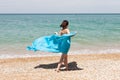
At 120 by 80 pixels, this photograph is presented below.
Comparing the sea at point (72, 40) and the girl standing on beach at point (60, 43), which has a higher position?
the girl standing on beach at point (60, 43)

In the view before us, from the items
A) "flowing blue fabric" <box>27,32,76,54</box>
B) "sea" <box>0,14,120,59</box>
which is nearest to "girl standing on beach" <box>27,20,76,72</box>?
"flowing blue fabric" <box>27,32,76,54</box>

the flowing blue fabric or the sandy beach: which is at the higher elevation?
the flowing blue fabric

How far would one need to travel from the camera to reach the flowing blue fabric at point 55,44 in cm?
→ 1037

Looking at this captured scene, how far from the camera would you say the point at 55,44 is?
11.0 m

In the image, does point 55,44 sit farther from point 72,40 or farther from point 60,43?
point 72,40

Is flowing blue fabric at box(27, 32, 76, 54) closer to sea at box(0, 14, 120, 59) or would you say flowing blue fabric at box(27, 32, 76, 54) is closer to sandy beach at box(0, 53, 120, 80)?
sandy beach at box(0, 53, 120, 80)

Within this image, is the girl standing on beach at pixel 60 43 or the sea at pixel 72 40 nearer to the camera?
the girl standing on beach at pixel 60 43

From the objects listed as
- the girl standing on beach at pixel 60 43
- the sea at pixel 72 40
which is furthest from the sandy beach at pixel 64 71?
the sea at pixel 72 40

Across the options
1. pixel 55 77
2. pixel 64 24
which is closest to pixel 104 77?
pixel 55 77

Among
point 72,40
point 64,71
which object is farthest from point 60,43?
point 72,40

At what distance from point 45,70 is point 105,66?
7.48 feet

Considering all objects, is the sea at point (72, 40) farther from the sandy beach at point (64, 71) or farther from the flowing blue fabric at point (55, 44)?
the flowing blue fabric at point (55, 44)

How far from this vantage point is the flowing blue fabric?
408 inches

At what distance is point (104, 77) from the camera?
9266mm
